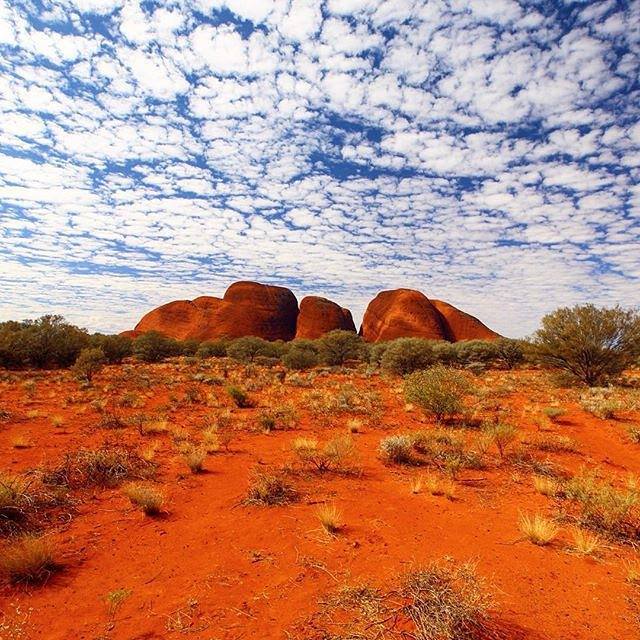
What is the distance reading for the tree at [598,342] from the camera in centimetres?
→ 1858

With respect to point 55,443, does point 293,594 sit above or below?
above

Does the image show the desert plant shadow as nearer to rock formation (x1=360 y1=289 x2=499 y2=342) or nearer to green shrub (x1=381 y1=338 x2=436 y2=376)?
green shrub (x1=381 y1=338 x2=436 y2=376)

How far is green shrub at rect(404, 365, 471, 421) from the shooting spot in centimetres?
1166

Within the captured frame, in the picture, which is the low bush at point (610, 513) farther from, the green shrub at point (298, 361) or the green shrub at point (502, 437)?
the green shrub at point (298, 361)

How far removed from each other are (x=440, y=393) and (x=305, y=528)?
755cm

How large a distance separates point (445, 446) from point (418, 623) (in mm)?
5931

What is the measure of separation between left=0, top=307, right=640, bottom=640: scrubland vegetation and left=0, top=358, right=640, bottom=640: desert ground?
3 centimetres

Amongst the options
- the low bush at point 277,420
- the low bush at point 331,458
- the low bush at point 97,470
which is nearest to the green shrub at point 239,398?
the low bush at point 277,420

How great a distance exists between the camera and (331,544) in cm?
469

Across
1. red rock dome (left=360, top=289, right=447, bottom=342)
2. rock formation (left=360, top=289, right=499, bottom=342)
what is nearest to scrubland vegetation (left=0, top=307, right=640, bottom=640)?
red rock dome (left=360, top=289, right=447, bottom=342)

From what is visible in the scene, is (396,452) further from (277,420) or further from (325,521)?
(277,420)

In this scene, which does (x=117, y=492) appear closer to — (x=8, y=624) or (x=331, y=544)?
(x=8, y=624)

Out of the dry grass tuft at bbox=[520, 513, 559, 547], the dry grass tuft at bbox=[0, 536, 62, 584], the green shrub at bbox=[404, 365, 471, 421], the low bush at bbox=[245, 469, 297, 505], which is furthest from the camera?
the green shrub at bbox=[404, 365, 471, 421]

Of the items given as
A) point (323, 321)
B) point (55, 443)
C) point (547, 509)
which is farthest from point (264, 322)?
point (547, 509)
